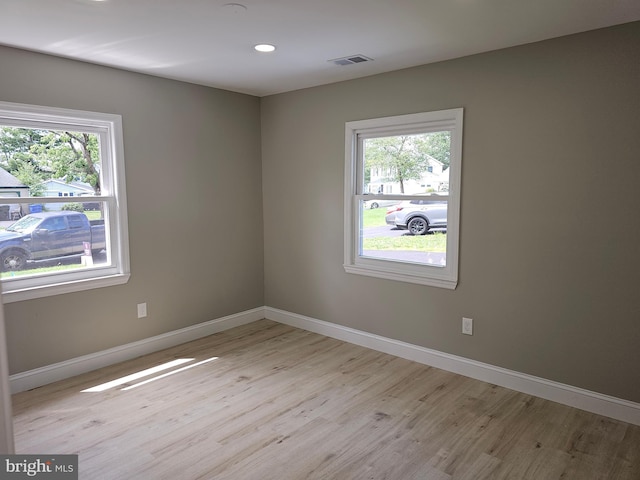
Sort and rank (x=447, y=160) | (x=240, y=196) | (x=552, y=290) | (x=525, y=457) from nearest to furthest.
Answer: (x=525, y=457) < (x=552, y=290) < (x=447, y=160) < (x=240, y=196)

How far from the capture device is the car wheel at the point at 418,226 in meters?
3.71

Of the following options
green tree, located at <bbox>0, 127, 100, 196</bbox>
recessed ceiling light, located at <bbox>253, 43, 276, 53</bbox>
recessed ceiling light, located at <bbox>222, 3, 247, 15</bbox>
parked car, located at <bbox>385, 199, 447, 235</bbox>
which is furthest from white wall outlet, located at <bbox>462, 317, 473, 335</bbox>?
green tree, located at <bbox>0, 127, 100, 196</bbox>

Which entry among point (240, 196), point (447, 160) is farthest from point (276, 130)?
point (447, 160)

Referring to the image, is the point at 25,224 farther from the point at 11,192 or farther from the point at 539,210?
the point at 539,210

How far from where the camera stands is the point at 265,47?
302cm

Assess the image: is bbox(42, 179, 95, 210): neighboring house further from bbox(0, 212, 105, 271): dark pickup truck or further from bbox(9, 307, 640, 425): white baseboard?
bbox(9, 307, 640, 425): white baseboard

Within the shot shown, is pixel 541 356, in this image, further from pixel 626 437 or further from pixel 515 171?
pixel 515 171

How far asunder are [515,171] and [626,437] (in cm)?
178

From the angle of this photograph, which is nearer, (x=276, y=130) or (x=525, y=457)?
(x=525, y=457)

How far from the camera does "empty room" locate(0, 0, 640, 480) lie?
8.35ft

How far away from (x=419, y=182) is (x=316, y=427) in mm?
2070

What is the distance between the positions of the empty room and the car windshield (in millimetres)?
30

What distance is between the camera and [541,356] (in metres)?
3.13

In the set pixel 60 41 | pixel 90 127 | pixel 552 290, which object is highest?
pixel 60 41
